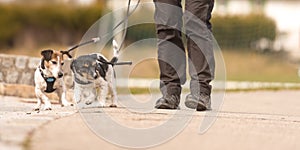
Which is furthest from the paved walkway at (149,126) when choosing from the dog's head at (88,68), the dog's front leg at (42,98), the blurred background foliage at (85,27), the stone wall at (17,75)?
the blurred background foliage at (85,27)

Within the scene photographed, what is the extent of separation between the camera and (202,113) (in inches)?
261

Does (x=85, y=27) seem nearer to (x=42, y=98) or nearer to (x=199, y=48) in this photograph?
(x=42, y=98)

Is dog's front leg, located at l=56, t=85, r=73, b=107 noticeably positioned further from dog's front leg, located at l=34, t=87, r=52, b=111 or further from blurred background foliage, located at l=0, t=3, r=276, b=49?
blurred background foliage, located at l=0, t=3, r=276, b=49

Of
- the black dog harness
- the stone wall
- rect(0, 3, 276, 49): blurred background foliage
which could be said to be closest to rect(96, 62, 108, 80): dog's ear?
the black dog harness

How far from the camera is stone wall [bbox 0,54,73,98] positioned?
10.1 m

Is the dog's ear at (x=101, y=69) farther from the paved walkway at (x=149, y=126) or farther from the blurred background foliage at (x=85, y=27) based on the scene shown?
the blurred background foliage at (x=85, y=27)

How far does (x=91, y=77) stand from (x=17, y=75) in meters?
2.82

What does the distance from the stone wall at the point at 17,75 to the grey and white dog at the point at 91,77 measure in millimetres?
2113

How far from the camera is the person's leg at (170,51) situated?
7008mm

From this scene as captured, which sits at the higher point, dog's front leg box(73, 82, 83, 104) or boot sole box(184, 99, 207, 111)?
dog's front leg box(73, 82, 83, 104)

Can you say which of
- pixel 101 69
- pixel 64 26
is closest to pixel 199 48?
pixel 101 69

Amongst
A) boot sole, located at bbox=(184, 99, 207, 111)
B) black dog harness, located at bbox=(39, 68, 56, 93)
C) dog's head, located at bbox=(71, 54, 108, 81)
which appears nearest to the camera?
boot sole, located at bbox=(184, 99, 207, 111)

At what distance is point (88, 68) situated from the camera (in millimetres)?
7824

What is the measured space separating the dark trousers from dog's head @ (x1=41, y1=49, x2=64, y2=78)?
109 cm
